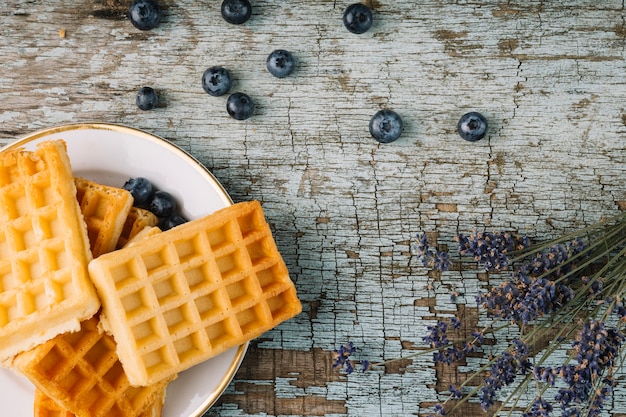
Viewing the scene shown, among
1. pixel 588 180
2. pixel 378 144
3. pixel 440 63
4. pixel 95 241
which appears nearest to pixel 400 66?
pixel 440 63

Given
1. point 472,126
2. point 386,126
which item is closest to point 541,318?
point 472,126

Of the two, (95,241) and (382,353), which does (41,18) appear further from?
(382,353)

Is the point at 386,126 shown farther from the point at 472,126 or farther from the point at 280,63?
the point at 280,63

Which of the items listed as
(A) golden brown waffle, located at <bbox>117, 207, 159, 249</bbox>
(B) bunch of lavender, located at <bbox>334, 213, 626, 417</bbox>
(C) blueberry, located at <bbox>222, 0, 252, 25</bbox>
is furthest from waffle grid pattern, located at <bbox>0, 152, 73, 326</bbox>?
(B) bunch of lavender, located at <bbox>334, 213, 626, 417</bbox>

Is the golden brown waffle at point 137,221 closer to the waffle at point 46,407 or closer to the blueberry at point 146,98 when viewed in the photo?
the blueberry at point 146,98

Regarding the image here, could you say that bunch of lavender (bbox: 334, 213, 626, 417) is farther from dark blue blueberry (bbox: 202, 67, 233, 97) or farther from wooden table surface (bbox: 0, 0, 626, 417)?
dark blue blueberry (bbox: 202, 67, 233, 97)

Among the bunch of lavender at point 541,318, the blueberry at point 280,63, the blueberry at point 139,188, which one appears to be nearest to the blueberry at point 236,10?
the blueberry at point 280,63
